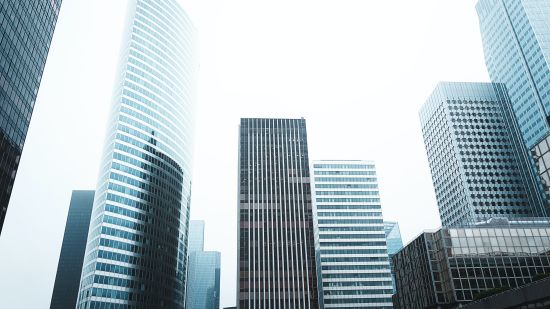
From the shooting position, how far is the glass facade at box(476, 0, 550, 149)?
503ft

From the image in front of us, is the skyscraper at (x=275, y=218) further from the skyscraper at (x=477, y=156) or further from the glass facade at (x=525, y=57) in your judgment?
the glass facade at (x=525, y=57)

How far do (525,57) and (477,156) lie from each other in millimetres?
40529

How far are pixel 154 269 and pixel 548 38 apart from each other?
15765cm

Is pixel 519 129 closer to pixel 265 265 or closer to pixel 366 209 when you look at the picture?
pixel 366 209

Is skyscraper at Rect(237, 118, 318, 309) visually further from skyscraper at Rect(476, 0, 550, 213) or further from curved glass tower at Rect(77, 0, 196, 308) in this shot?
skyscraper at Rect(476, 0, 550, 213)

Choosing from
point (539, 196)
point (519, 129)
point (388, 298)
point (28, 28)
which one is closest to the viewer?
point (28, 28)

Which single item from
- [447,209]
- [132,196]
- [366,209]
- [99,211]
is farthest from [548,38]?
[99,211]

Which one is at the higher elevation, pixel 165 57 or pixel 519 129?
pixel 165 57

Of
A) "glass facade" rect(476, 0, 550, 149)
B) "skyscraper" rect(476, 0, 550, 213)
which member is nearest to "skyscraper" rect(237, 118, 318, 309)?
"glass facade" rect(476, 0, 550, 149)

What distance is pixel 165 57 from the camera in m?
166

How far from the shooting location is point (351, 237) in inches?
6245

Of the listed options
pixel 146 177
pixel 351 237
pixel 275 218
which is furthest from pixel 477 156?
pixel 146 177

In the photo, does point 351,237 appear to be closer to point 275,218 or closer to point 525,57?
point 275,218

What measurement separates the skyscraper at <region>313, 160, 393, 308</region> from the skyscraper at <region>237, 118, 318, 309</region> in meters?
44.4
